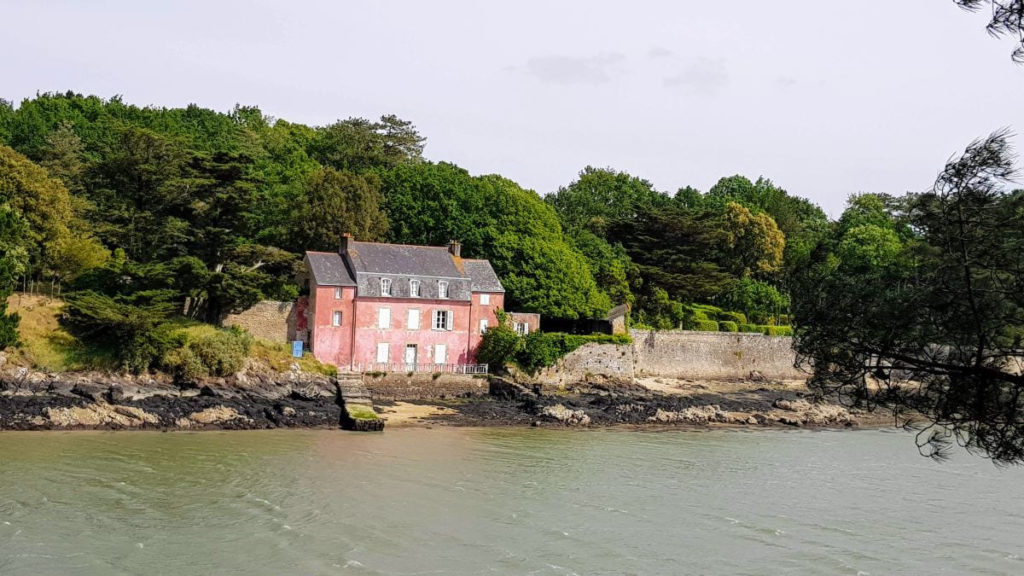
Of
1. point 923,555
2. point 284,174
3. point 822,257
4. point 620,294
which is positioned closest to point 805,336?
point 822,257

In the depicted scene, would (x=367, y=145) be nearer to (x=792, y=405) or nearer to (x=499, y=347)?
(x=499, y=347)

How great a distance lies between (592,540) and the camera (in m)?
16.8

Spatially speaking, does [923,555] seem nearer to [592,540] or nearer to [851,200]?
[592,540]

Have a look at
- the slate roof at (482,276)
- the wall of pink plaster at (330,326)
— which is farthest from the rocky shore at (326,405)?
the slate roof at (482,276)

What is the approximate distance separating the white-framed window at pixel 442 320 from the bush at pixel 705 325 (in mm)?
14045

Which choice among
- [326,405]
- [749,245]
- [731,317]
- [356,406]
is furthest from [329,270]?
[749,245]

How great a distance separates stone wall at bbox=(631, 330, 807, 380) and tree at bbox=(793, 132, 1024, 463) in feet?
104

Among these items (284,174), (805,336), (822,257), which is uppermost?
(284,174)

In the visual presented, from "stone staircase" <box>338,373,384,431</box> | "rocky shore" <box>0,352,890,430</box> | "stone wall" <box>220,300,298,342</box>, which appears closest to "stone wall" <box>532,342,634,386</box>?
"rocky shore" <box>0,352,890,430</box>

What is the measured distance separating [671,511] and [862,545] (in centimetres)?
377

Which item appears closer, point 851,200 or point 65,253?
point 65,253

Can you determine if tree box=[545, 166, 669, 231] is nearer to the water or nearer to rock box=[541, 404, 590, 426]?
rock box=[541, 404, 590, 426]

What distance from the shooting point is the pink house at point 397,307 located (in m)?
34.7

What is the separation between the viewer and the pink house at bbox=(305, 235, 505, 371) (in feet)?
114
